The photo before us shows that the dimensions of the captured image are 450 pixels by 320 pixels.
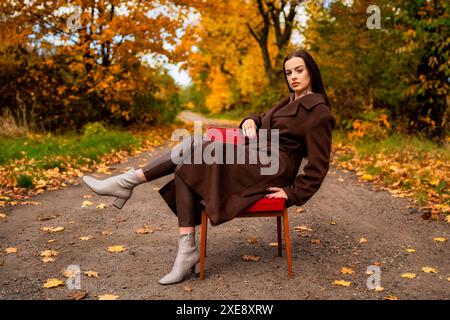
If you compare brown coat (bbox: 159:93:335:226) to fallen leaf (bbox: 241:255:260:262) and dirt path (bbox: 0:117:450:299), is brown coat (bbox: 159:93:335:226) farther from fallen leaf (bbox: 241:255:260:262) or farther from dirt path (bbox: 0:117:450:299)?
fallen leaf (bbox: 241:255:260:262)

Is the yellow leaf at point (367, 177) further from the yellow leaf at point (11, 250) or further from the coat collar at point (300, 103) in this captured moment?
the yellow leaf at point (11, 250)

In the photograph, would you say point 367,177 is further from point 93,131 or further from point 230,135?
point 93,131

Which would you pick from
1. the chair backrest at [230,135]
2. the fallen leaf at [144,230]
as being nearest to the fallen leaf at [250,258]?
the chair backrest at [230,135]

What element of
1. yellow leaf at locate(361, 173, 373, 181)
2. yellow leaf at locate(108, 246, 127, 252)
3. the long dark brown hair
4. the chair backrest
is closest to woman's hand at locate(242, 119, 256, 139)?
the chair backrest

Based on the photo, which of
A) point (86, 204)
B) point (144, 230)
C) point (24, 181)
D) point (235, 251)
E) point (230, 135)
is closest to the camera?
point (230, 135)

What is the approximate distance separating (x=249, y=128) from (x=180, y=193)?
79 centimetres

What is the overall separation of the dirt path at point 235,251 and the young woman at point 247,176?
405mm

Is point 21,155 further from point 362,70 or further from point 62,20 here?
point 362,70

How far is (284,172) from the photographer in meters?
3.54

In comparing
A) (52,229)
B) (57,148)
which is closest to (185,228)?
(52,229)

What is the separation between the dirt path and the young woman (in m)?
0.41

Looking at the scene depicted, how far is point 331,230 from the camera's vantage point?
16.0 ft

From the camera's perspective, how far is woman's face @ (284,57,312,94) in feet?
11.9
